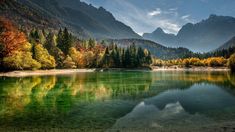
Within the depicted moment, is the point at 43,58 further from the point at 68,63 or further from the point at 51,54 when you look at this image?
the point at 68,63

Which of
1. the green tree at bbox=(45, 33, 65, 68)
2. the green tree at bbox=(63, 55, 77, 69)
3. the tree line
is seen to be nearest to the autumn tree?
the tree line

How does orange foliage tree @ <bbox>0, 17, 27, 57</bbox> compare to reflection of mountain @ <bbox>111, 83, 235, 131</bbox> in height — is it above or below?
above

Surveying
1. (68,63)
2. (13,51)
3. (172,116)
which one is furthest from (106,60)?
(172,116)

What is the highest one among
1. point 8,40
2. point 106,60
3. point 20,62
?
point 8,40

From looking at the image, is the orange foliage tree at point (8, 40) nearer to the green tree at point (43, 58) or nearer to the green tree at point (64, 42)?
the green tree at point (43, 58)

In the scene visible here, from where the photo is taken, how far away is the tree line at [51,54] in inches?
3369

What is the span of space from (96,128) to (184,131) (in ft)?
20.8

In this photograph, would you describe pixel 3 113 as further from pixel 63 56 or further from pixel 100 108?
pixel 63 56

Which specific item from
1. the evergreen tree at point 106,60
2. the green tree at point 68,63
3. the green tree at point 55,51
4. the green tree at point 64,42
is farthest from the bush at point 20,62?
the evergreen tree at point 106,60

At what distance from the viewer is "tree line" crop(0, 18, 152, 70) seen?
281 ft

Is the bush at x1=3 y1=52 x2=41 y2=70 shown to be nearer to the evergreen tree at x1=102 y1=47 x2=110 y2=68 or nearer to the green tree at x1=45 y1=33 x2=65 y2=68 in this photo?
the green tree at x1=45 y1=33 x2=65 y2=68

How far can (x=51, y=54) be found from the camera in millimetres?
123875

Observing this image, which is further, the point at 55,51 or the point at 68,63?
the point at 68,63

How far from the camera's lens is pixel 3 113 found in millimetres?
25219
